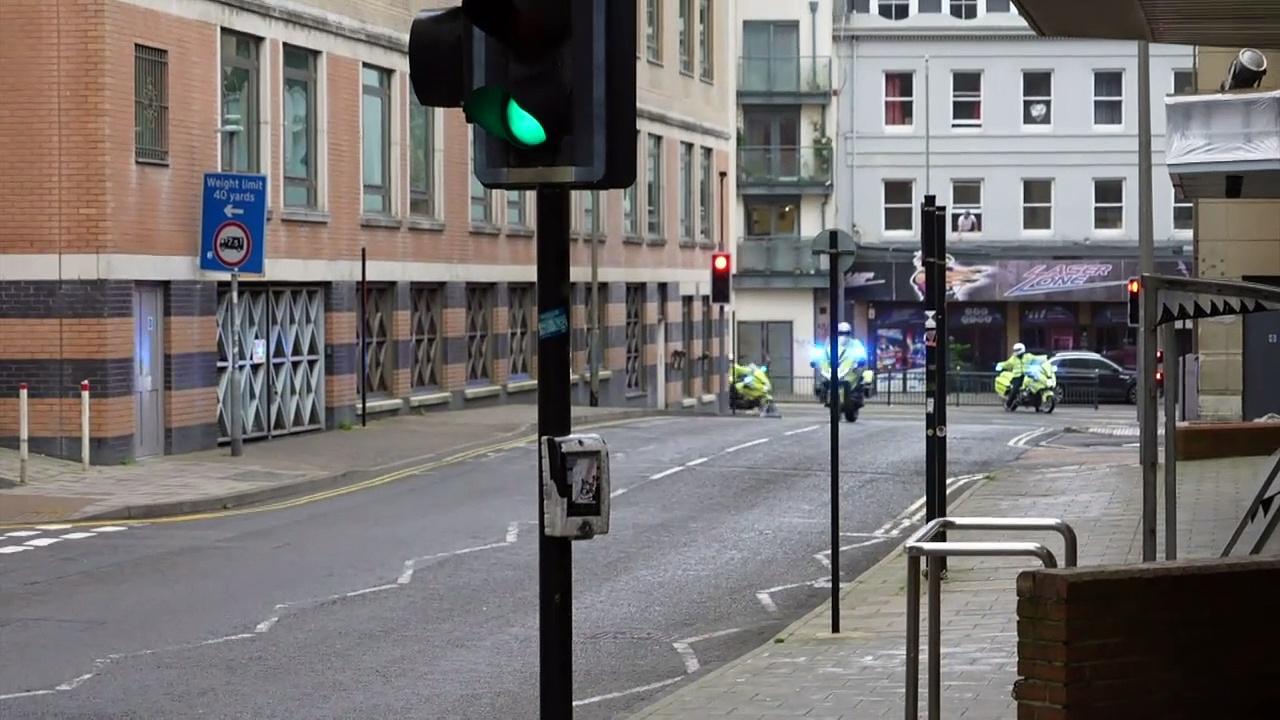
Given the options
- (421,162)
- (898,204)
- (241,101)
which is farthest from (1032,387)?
(241,101)

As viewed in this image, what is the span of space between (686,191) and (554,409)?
46.7 meters

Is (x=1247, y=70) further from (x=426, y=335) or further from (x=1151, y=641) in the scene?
(x=426, y=335)

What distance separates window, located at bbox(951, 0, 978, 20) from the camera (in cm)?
6228

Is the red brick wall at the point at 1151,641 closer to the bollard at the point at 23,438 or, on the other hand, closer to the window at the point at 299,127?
the bollard at the point at 23,438

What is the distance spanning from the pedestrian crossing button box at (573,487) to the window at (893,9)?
58.4m

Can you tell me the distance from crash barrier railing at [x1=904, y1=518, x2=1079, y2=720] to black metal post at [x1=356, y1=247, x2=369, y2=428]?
21734 millimetres

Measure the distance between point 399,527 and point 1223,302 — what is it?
10.8 metres

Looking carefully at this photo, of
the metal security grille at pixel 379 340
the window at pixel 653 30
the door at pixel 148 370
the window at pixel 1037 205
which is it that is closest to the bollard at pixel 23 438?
the door at pixel 148 370

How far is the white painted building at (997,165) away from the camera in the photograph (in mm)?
61406

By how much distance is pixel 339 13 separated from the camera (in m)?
30.9

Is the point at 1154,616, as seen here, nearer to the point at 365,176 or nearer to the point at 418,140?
the point at 365,176

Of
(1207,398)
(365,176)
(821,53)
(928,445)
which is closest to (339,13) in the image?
(365,176)

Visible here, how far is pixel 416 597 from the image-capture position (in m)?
14.8

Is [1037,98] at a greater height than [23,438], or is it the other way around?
[1037,98]
